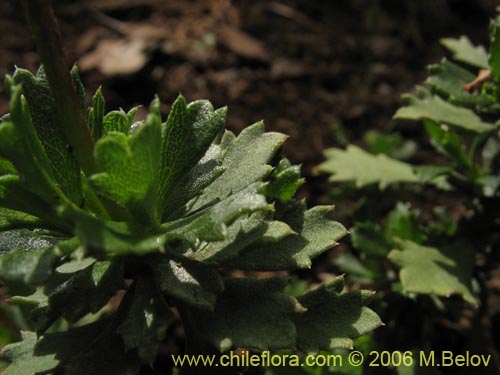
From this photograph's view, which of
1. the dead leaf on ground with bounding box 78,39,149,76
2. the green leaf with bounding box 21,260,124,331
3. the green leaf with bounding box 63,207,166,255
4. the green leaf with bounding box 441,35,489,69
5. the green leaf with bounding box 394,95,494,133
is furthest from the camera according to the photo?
the dead leaf on ground with bounding box 78,39,149,76

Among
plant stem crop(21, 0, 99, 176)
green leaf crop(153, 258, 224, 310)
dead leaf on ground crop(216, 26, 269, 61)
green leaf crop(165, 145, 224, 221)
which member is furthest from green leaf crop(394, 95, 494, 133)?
dead leaf on ground crop(216, 26, 269, 61)

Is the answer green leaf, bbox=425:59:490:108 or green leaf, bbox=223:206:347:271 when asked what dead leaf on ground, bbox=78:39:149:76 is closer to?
green leaf, bbox=425:59:490:108

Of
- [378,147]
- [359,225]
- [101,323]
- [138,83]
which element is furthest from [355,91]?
[101,323]

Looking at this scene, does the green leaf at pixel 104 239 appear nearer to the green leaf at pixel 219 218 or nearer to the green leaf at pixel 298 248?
the green leaf at pixel 219 218

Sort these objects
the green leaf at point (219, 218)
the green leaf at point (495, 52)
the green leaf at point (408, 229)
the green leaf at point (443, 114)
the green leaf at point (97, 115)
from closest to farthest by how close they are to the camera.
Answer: the green leaf at point (219, 218) → the green leaf at point (97, 115) → the green leaf at point (495, 52) → the green leaf at point (443, 114) → the green leaf at point (408, 229)

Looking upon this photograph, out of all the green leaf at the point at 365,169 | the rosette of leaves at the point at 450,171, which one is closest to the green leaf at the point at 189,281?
the rosette of leaves at the point at 450,171

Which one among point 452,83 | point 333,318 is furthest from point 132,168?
point 452,83

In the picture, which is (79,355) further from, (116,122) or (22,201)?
(116,122)
